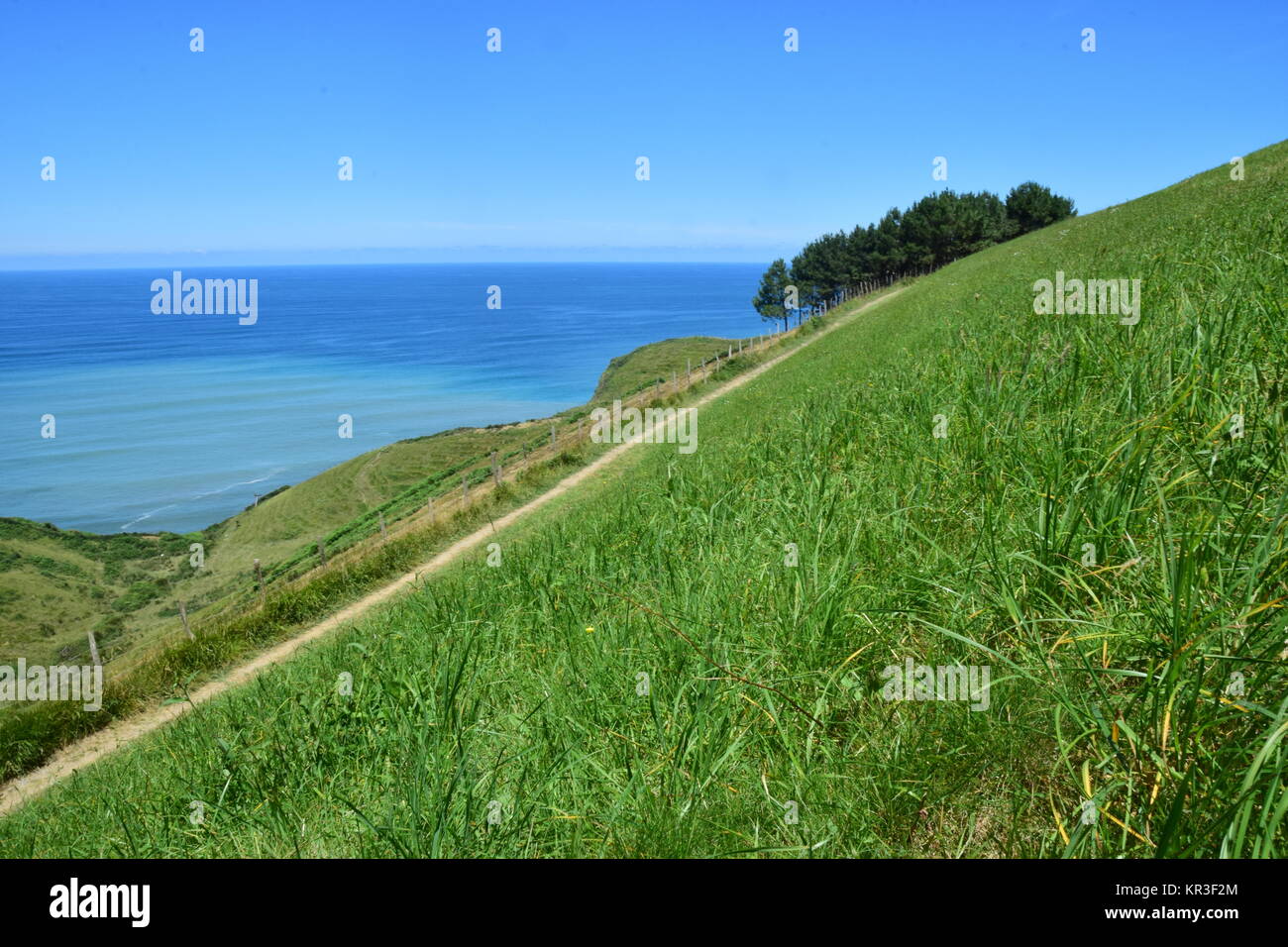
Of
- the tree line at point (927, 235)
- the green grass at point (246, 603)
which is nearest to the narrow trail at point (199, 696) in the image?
the green grass at point (246, 603)

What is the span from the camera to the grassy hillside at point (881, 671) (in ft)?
8.20

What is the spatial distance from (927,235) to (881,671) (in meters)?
108

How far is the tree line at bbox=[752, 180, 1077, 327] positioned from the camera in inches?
3831

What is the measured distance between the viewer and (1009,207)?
10744 centimetres

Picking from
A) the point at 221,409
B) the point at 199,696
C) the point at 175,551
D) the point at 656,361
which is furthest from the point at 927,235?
the point at 221,409

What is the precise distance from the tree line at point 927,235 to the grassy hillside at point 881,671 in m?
88.5

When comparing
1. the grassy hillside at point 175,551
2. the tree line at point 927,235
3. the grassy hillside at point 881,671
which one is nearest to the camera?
the grassy hillside at point 881,671

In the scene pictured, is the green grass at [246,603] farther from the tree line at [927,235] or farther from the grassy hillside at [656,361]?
the tree line at [927,235]

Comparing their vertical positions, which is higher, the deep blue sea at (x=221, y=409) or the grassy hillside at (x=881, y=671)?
the deep blue sea at (x=221, y=409)

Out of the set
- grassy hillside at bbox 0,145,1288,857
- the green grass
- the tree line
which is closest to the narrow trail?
the green grass

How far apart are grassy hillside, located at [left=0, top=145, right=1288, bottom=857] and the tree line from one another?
88.5 meters

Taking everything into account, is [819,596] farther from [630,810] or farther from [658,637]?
[630,810]

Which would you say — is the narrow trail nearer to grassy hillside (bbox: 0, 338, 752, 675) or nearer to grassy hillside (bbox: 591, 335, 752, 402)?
grassy hillside (bbox: 0, 338, 752, 675)
